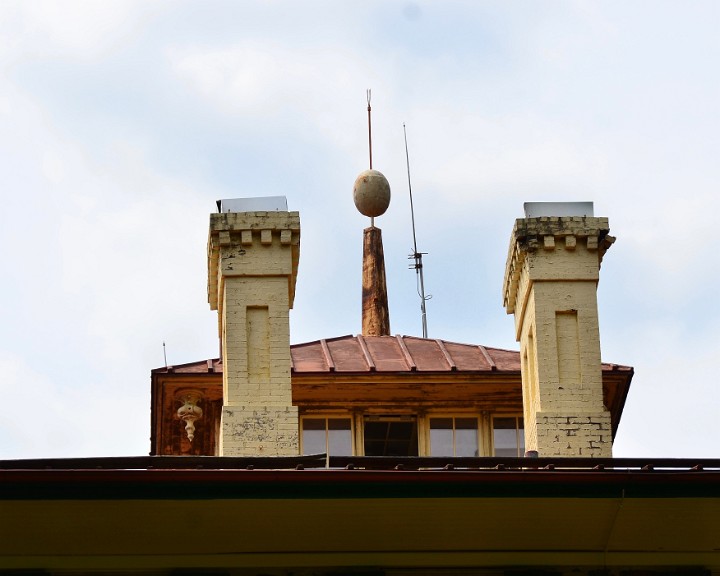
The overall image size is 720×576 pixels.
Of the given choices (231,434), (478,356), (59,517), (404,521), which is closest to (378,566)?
(404,521)

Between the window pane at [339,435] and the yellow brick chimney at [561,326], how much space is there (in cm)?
290

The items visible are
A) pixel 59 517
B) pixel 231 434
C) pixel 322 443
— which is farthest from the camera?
pixel 322 443

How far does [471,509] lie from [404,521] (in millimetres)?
721

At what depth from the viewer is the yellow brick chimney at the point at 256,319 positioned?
27719 millimetres

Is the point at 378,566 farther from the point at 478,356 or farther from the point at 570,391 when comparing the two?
→ the point at 478,356

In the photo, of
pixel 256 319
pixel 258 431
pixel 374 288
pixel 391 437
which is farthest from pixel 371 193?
pixel 258 431

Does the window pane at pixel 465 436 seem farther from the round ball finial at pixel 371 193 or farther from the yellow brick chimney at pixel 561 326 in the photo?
the round ball finial at pixel 371 193

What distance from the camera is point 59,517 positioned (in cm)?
2241

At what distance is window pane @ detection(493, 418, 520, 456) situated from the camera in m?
31.1

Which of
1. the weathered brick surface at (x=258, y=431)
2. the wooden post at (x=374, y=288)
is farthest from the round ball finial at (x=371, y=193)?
the weathered brick surface at (x=258, y=431)

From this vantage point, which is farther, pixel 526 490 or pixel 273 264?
pixel 273 264

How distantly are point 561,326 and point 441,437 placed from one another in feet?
11.2

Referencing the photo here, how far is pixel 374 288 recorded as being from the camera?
118 feet

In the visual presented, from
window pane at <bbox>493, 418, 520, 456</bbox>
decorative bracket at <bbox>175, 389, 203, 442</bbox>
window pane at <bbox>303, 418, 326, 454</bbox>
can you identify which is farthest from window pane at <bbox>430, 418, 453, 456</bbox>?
decorative bracket at <bbox>175, 389, 203, 442</bbox>
